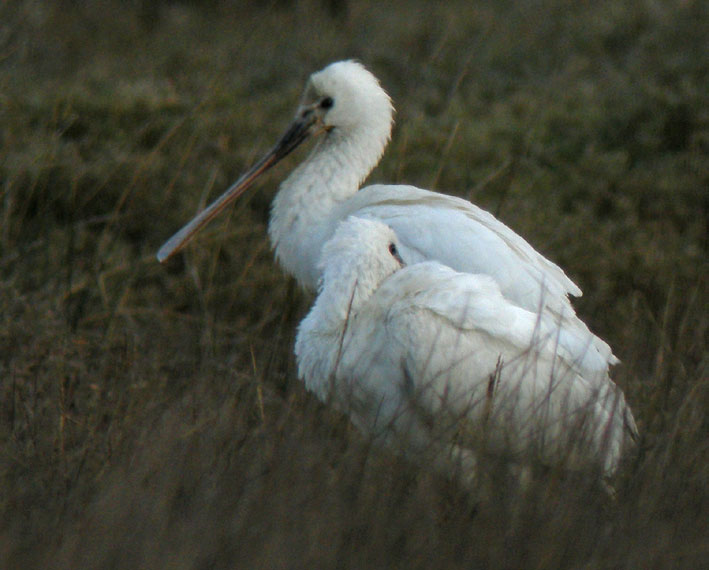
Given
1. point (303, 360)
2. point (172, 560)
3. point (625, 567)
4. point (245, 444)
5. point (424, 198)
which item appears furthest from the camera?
point (424, 198)

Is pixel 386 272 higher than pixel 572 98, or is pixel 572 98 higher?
pixel 572 98

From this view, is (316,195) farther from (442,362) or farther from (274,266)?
(442,362)

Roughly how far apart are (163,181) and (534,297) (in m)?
3.94

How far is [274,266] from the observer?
7.50 m

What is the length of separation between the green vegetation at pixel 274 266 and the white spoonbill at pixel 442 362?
180mm

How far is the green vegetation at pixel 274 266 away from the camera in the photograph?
3609mm

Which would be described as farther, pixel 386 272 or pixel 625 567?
pixel 386 272

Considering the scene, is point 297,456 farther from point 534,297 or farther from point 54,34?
point 54,34

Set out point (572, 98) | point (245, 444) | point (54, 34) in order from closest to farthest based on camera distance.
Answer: point (245, 444) → point (572, 98) → point (54, 34)

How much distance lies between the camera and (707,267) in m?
7.88

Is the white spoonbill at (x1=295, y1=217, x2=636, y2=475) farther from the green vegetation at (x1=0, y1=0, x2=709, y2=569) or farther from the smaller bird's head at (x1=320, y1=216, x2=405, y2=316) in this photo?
the green vegetation at (x1=0, y1=0, x2=709, y2=569)

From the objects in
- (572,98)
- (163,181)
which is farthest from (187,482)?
(572,98)

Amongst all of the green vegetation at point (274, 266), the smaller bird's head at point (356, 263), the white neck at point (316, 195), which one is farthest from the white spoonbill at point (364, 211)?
the green vegetation at point (274, 266)

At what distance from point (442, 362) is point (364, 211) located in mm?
1207
